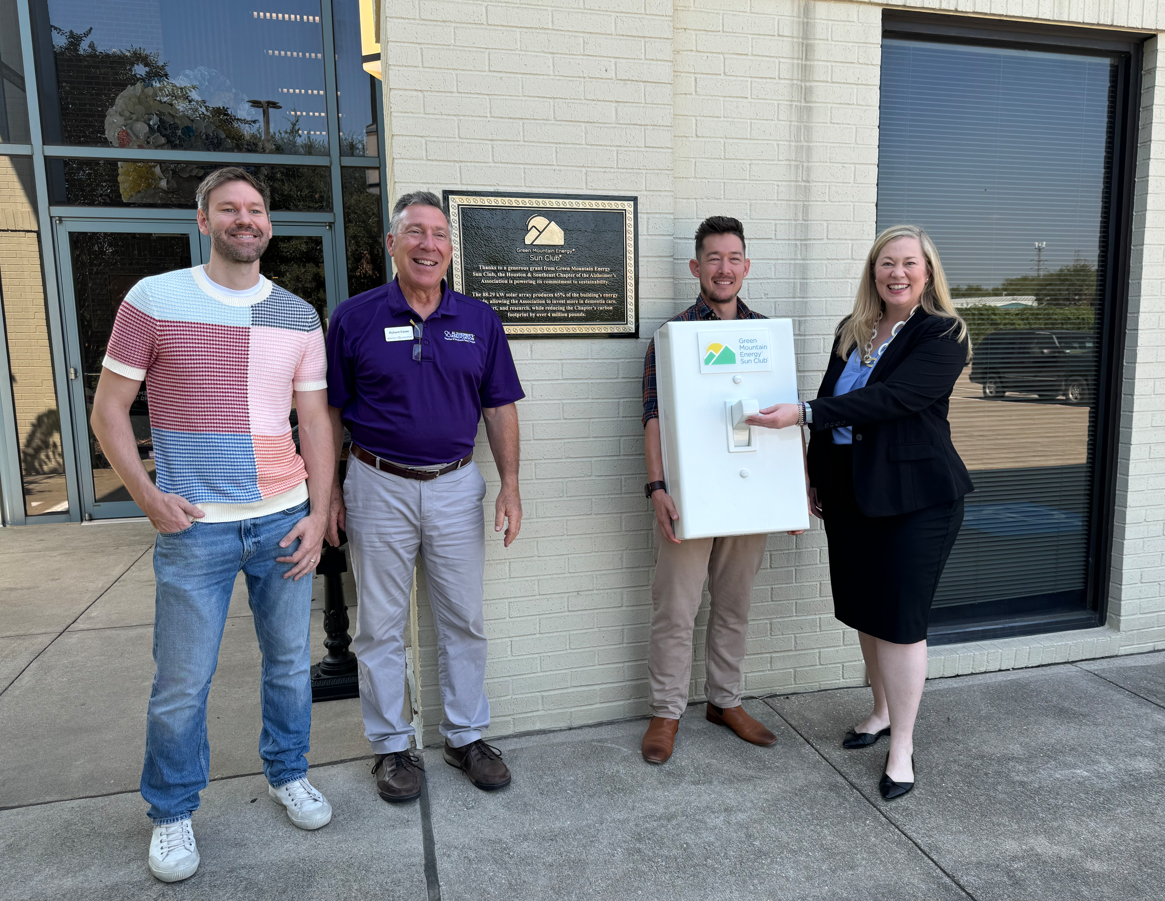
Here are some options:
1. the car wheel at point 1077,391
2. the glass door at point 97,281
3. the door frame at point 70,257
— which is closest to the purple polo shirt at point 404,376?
the car wheel at point 1077,391

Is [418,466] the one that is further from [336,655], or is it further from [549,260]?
[336,655]

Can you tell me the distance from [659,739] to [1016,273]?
2781 mm

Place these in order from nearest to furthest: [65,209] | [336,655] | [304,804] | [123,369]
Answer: [123,369], [304,804], [336,655], [65,209]

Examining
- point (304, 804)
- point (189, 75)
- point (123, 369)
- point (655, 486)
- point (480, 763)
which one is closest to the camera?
point (123, 369)

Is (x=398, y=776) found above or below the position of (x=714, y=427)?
below

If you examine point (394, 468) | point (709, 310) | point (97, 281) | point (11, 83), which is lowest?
point (394, 468)

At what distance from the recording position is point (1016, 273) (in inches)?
150

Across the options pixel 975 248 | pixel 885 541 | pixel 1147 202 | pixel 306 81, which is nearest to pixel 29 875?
pixel 885 541

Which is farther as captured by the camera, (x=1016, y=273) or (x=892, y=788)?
(x=1016, y=273)

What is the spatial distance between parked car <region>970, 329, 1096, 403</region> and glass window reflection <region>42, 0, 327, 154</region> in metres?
6.06

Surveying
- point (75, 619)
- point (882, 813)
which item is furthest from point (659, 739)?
point (75, 619)

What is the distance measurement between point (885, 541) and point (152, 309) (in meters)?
2.46

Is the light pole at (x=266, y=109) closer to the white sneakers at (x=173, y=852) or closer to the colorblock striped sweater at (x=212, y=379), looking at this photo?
the colorblock striped sweater at (x=212, y=379)

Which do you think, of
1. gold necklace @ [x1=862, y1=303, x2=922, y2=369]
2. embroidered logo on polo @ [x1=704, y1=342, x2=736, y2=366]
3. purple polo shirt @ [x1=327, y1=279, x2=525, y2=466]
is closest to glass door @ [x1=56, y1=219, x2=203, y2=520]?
purple polo shirt @ [x1=327, y1=279, x2=525, y2=466]
